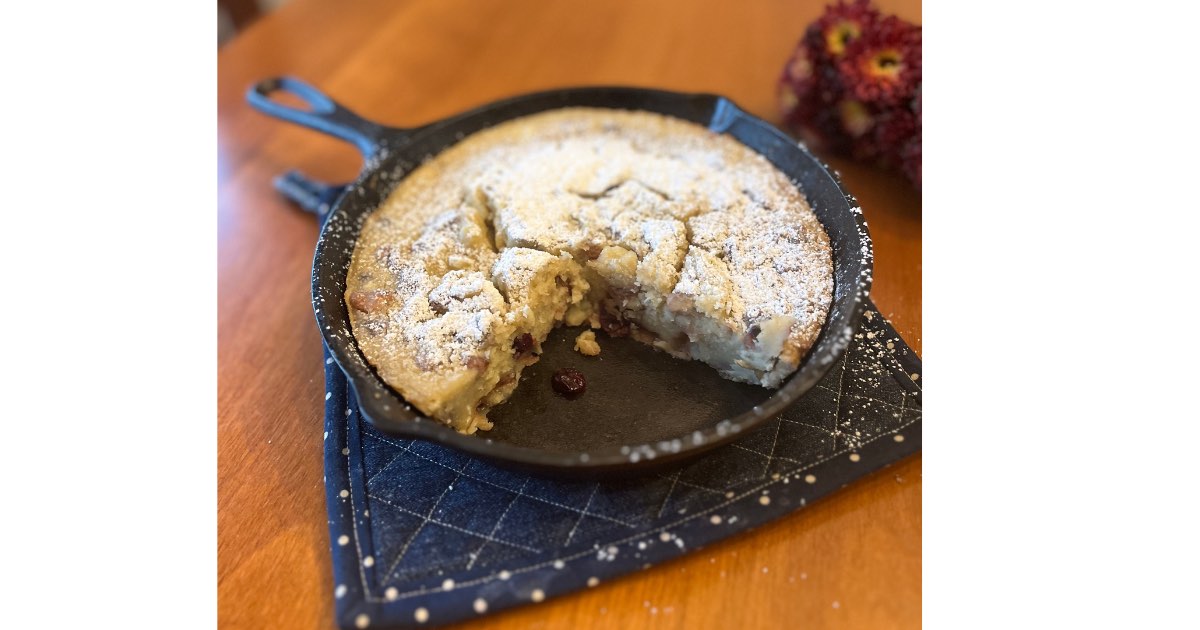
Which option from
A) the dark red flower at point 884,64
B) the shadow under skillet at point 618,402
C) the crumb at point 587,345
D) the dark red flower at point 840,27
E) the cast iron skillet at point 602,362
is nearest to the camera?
the cast iron skillet at point 602,362

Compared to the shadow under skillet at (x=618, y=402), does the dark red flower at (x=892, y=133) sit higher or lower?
higher

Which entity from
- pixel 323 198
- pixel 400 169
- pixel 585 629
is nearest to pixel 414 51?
pixel 323 198

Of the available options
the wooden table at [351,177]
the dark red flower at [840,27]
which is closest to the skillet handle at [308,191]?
the wooden table at [351,177]

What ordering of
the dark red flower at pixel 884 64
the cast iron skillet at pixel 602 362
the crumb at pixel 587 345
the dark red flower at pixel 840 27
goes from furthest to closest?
the dark red flower at pixel 840 27, the dark red flower at pixel 884 64, the crumb at pixel 587 345, the cast iron skillet at pixel 602 362

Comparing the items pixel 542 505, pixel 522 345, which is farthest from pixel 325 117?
pixel 542 505

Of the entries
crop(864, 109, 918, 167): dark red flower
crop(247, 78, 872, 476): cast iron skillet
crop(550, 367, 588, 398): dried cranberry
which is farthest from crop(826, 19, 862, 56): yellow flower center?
crop(550, 367, 588, 398): dried cranberry

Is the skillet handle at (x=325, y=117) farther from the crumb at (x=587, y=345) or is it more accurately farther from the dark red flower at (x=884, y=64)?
the dark red flower at (x=884, y=64)

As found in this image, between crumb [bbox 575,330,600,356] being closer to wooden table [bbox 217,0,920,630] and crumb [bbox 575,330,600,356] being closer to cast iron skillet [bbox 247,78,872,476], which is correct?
cast iron skillet [bbox 247,78,872,476]

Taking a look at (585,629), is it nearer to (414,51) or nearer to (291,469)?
(291,469)
